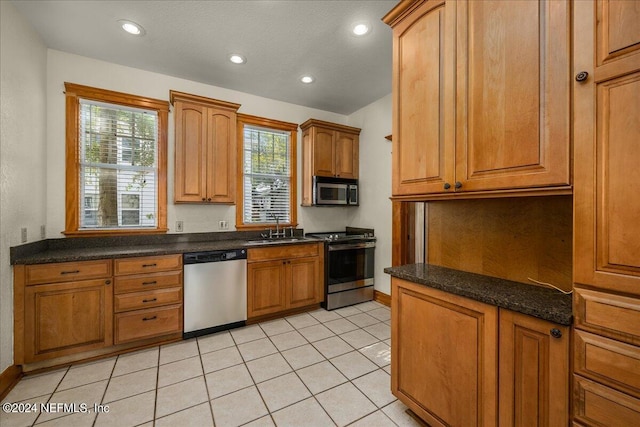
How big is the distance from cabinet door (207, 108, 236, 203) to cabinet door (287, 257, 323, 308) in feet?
3.92

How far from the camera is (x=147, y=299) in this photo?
2512 millimetres

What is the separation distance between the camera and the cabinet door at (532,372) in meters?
1.00

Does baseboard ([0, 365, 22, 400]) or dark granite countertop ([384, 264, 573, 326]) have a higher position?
dark granite countertop ([384, 264, 573, 326])

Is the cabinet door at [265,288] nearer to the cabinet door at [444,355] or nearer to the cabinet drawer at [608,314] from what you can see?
the cabinet door at [444,355]

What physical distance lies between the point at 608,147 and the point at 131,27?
3.36 metres

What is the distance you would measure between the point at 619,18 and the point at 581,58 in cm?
13

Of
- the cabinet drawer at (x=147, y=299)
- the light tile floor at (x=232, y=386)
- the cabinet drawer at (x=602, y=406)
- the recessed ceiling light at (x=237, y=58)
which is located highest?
the recessed ceiling light at (x=237, y=58)

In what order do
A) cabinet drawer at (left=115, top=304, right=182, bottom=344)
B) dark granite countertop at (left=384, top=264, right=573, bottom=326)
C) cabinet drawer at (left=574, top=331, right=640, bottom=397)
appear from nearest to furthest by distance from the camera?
cabinet drawer at (left=574, top=331, right=640, bottom=397), dark granite countertop at (left=384, top=264, right=573, bottom=326), cabinet drawer at (left=115, top=304, right=182, bottom=344)

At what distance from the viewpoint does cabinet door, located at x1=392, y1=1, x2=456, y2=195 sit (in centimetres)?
145

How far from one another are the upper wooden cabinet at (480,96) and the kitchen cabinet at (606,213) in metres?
0.07

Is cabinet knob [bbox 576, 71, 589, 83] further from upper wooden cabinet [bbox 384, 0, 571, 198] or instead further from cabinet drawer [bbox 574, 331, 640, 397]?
cabinet drawer [bbox 574, 331, 640, 397]

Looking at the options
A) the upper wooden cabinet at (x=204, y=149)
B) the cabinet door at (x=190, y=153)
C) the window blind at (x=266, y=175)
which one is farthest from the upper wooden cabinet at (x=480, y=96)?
the window blind at (x=266, y=175)

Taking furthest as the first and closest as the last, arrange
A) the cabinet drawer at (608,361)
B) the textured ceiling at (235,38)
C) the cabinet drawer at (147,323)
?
the cabinet drawer at (147,323) → the textured ceiling at (235,38) → the cabinet drawer at (608,361)

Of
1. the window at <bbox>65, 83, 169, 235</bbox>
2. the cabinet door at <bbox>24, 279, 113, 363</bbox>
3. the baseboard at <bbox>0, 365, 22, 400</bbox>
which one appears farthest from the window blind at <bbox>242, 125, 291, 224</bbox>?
the baseboard at <bbox>0, 365, 22, 400</bbox>
